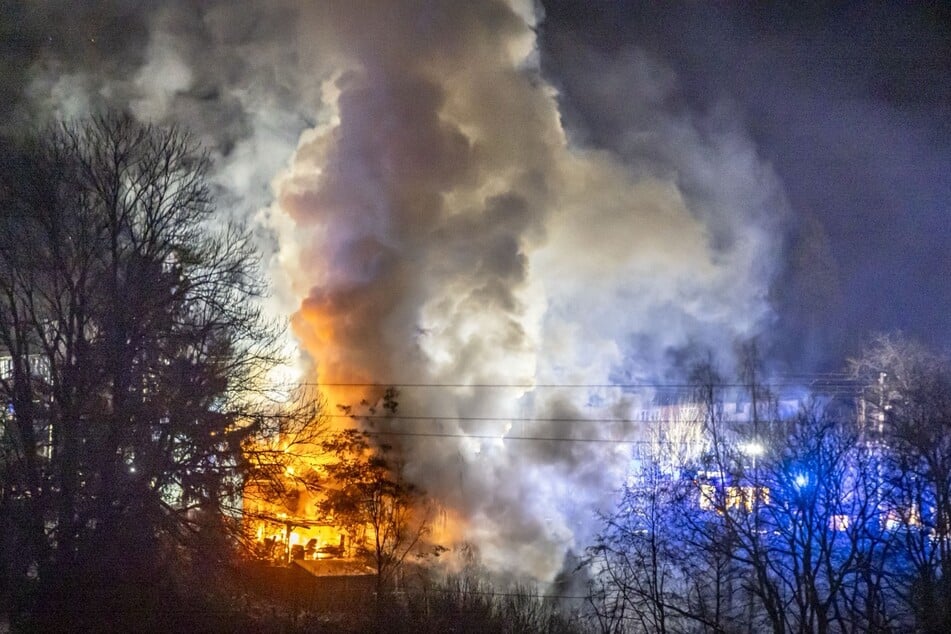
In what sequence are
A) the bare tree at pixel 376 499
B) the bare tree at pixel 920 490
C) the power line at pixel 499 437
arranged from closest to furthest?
1. the bare tree at pixel 920 490
2. the bare tree at pixel 376 499
3. the power line at pixel 499 437

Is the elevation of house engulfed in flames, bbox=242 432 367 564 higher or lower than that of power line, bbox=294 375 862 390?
lower

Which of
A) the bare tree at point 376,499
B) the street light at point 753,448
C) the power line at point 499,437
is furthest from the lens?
the street light at point 753,448

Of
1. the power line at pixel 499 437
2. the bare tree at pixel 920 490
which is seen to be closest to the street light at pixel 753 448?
the bare tree at pixel 920 490

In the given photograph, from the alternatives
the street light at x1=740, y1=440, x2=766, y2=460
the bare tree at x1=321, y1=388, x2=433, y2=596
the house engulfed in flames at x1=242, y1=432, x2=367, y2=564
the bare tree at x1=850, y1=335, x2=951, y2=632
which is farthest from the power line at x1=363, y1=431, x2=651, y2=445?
the bare tree at x1=850, y1=335, x2=951, y2=632

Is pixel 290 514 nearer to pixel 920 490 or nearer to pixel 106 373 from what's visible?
pixel 106 373

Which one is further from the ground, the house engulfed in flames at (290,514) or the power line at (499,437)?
the power line at (499,437)

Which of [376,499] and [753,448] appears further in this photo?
[753,448]

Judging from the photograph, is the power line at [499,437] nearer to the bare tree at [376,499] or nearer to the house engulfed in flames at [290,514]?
the bare tree at [376,499]

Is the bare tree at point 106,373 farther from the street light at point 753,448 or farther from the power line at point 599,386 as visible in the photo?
the street light at point 753,448

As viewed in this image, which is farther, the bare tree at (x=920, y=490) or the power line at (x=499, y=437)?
the power line at (x=499, y=437)

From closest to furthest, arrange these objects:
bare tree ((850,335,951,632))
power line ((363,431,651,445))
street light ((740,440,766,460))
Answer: bare tree ((850,335,951,632)), power line ((363,431,651,445)), street light ((740,440,766,460))

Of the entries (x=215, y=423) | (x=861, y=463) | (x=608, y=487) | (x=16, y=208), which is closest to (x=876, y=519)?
(x=861, y=463)

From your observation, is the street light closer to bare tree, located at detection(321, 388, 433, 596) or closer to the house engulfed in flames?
bare tree, located at detection(321, 388, 433, 596)

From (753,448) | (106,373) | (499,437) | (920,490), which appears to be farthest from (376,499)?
(920,490)
